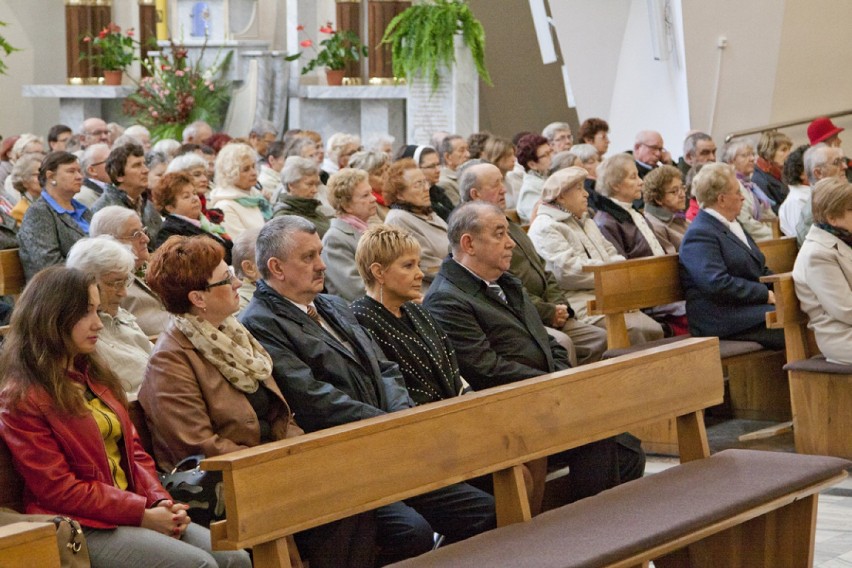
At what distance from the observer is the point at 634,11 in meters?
11.8

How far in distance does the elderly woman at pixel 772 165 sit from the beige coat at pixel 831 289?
444 cm

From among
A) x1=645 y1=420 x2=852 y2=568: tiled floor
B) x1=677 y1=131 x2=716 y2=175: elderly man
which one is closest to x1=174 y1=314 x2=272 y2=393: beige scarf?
x1=645 y1=420 x2=852 y2=568: tiled floor

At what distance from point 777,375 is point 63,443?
444 cm

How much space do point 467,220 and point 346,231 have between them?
1.57 meters

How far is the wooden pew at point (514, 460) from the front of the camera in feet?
9.49

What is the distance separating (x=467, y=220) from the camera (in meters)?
4.93

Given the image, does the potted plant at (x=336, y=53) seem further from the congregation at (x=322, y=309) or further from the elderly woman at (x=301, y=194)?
the elderly woman at (x=301, y=194)

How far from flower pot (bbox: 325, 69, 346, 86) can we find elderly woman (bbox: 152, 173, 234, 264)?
26.3 feet

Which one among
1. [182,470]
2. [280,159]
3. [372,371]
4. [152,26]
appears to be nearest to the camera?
[182,470]

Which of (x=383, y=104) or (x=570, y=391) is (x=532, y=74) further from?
(x=570, y=391)

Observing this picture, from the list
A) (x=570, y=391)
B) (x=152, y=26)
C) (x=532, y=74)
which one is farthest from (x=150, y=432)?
(x=152, y=26)

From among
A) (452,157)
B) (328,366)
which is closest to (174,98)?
(452,157)

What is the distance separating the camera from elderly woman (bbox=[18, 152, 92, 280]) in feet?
20.5

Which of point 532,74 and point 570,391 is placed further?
point 532,74
